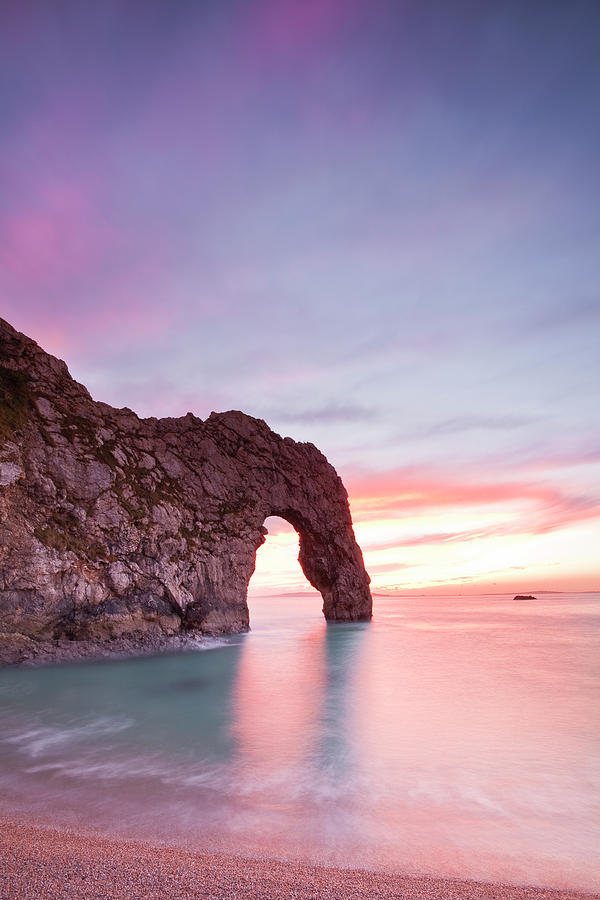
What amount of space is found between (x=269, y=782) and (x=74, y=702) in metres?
9.69

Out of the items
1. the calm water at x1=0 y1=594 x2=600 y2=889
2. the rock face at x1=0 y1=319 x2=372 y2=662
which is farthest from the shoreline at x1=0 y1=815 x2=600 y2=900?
the rock face at x1=0 y1=319 x2=372 y2=662

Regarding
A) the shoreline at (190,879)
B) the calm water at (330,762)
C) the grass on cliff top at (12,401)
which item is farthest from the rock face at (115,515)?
the shoreline at (190,879)

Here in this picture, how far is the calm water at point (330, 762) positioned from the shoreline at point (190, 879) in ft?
2.02

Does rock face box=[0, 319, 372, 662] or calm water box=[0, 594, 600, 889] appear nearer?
calm water box=[0, 594, 600, 889]

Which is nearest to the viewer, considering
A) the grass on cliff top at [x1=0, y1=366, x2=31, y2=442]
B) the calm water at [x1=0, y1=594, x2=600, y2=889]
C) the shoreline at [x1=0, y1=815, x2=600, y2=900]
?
the shoreline at [x1=0, y1=815, x2=600, y2=900]

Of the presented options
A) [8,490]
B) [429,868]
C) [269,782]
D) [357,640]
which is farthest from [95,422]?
[429,868]

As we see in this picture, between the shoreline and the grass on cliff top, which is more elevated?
the grass on cliff top

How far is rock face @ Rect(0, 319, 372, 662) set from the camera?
72.8 feet

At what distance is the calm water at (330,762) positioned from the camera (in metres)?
6.15

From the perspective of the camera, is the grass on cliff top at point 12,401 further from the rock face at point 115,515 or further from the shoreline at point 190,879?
the shoreline at point 190,879

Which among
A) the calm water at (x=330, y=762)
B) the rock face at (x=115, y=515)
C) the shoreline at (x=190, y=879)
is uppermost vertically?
the rock face at (x=115, y=515)

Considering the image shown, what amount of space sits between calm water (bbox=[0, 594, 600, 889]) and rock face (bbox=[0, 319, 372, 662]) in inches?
136

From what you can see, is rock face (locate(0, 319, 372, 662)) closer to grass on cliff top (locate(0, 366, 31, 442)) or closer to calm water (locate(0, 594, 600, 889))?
grass on cliff top (locate(0, 366, 31, 442))

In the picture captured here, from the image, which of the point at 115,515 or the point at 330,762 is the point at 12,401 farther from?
the point at 330,762
